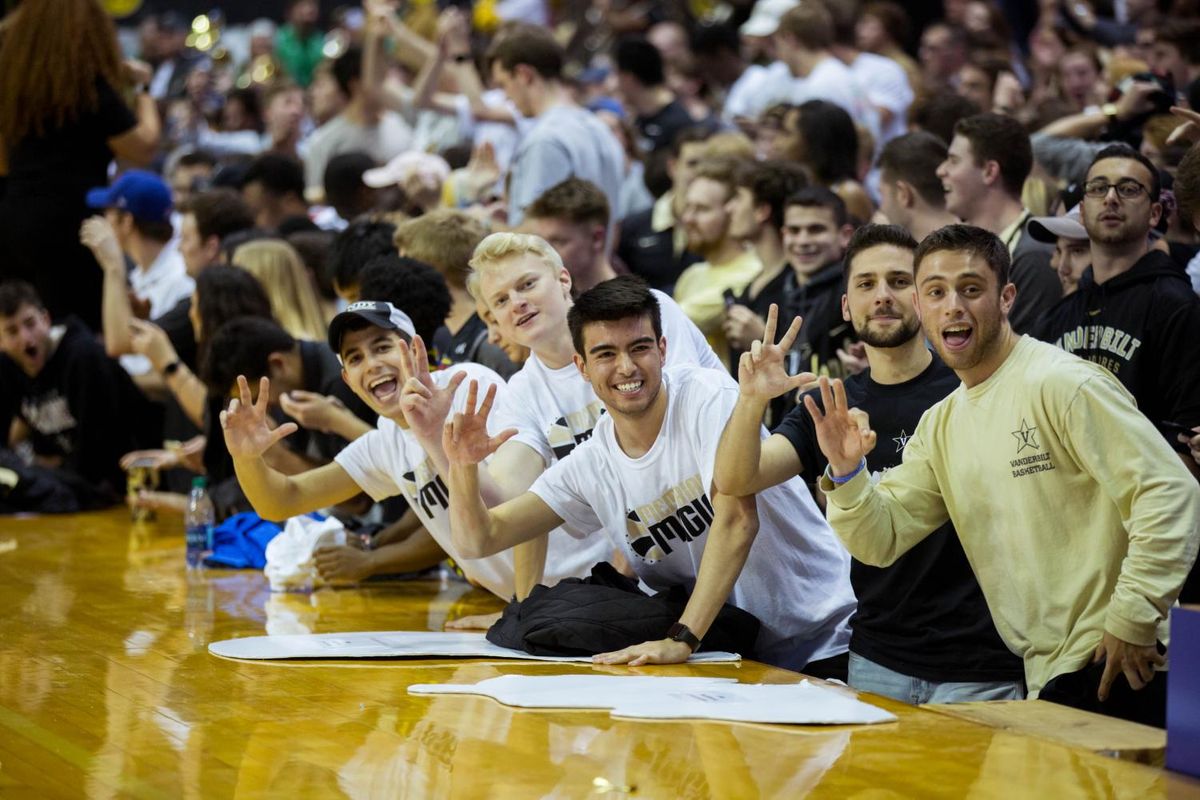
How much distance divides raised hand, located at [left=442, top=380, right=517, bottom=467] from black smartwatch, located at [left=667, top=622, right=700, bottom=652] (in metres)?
0.69

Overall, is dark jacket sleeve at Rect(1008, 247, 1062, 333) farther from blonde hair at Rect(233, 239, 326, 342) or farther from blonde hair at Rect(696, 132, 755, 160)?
blonde hair at Rect(233, 239, 326, 342)

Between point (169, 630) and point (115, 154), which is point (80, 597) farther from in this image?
point (115, 154)

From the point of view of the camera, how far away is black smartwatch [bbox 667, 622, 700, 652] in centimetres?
439

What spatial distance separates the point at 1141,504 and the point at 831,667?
1.27m

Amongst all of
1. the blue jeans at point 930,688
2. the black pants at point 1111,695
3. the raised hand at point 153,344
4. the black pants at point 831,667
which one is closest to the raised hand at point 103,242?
the raised hand at point 153,344

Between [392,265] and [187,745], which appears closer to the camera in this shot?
[187,745]

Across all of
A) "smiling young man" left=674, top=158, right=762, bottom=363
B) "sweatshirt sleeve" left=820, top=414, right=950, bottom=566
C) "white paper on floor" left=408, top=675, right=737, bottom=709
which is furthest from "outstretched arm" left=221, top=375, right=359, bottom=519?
"smiling young man" left=674, top=158, right=762, bottom=363

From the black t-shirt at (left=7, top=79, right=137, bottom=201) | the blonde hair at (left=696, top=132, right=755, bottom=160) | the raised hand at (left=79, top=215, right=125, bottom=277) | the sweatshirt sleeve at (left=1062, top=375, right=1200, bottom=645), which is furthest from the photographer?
the black t-shirt at (left=7, top=79, right=137, bottom=201)

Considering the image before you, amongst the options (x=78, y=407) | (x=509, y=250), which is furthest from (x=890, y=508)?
(x=78, y=407)

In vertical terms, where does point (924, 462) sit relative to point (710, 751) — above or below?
above

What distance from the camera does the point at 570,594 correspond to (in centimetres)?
468

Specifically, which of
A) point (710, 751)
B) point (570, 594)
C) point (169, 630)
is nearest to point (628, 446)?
point (570, 594)

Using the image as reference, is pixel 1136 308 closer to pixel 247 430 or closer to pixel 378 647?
pixel 378 647

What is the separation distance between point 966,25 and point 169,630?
7923 millimetres
